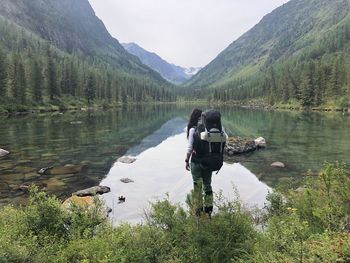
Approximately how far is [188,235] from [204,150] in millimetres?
3072

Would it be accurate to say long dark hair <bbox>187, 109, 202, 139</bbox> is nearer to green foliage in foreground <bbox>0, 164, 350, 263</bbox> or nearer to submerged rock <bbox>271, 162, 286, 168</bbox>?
green foliage in foreground <bbox>0, 164, 350, 263</bbox>

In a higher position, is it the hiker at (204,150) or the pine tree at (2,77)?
the pine tree at (2,77)

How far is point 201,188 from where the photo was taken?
11.0m

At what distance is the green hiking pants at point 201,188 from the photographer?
424 inches

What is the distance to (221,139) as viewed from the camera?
36.5ft

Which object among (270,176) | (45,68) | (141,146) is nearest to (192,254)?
(270,176)

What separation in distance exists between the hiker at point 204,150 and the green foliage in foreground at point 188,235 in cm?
77

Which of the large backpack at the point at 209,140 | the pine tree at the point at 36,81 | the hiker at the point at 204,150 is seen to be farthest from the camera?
the pine tree at the point at 36,81

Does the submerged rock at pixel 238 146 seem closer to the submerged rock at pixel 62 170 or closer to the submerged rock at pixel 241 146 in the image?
the submerged rock at pixel 241 146

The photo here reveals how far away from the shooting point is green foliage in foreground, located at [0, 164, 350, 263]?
24.3 ft

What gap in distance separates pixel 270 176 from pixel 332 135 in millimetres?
27778

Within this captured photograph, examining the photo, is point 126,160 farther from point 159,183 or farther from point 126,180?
point 159,183

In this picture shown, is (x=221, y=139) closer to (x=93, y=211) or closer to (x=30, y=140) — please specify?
(x=93, y=211)

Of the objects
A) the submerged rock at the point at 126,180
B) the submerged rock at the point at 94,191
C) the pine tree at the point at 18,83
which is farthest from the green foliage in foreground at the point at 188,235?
the pine tree at the point at 18,83
